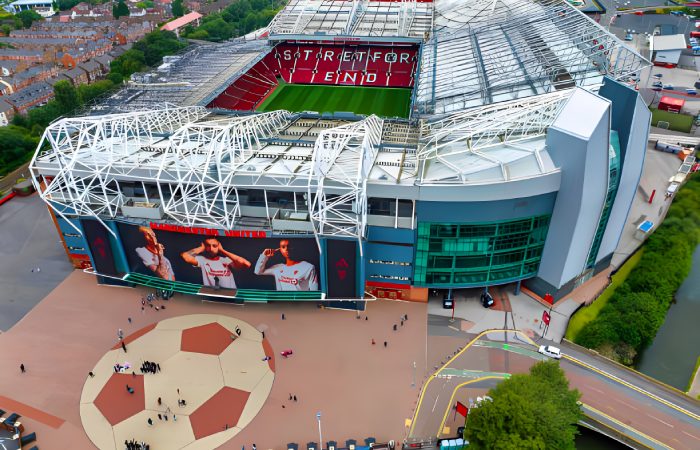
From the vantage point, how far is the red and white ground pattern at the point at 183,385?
134ft

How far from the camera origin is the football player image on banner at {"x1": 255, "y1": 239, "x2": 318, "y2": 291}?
167ft

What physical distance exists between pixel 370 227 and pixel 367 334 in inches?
438

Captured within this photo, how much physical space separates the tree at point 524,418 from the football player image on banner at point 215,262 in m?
28.4

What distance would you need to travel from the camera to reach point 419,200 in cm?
4794

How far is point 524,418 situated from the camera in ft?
113

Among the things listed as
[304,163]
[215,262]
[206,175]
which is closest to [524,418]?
[304,163]

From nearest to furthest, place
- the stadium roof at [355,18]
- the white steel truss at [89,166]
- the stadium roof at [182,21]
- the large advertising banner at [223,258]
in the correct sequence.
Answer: the white steel truss at [89,166]
the large advertising banner at [223,258]
the stadium roof at [355,18]
the stadium roof at [182,21]

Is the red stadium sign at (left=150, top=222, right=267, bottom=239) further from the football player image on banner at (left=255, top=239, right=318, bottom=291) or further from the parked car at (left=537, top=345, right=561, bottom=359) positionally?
the parked car at (left=537, top=345, right=561, bottom=359)

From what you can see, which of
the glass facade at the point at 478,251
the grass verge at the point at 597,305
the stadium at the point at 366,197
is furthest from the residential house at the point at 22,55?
the grass verge at the point at 597,305

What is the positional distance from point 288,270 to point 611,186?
3523 cm

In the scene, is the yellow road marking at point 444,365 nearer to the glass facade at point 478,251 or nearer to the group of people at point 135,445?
the glass facade at point 478,251

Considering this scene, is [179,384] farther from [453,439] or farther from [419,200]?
[419,200]

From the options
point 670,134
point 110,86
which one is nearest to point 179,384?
point 110,86

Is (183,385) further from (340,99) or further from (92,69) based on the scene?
(92,69)
